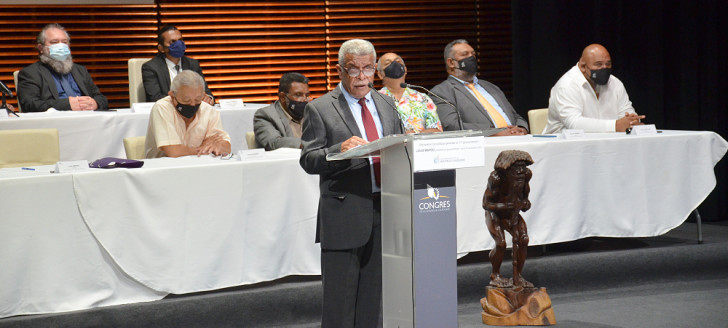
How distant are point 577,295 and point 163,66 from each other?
3863 mm

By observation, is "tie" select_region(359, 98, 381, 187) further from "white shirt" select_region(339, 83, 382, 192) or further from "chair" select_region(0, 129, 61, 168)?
"chair" select_region(0, 129, 61, 168)

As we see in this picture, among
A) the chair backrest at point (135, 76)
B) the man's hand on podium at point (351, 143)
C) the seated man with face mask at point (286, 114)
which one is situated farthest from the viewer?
the chair backrest at point (135, 76)

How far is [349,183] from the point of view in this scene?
3.01m

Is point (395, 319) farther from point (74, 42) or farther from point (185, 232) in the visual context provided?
point (74, 42)

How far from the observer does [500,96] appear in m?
5.76

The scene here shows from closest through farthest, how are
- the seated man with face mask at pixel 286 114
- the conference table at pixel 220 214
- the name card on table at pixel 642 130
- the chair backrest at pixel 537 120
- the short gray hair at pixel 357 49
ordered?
the short gray hair at pixel 357 49, the conference table at pixel 220 214, the name card on table at pixel 642 130, the seated man with face mask at pixel 286 114, the chair backrest at pixel 537 120

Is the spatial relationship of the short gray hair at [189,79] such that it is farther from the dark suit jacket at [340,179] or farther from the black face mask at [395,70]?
the dark suit jacket at [340,179]

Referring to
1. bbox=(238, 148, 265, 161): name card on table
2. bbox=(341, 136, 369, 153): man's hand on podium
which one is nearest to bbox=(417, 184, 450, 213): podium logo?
bbox=(341, 136, 369, 153): man's hand on podium

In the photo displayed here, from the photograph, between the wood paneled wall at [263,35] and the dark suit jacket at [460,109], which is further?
the wood paneled wall at [263,35]

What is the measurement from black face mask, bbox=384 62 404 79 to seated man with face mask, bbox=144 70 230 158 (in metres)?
1.10

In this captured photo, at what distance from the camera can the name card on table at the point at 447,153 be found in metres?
2.65

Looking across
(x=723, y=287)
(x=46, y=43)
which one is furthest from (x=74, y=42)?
(x=723, y=287)

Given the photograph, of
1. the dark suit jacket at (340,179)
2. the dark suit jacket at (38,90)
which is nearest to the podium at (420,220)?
the dark suit jacket at (340,179)

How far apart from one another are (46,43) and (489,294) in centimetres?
413
